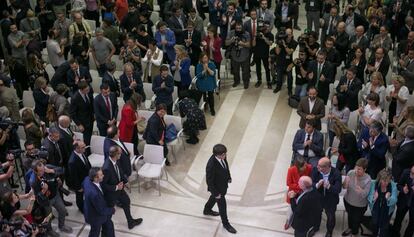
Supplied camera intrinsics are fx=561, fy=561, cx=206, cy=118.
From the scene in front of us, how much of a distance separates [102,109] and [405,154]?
4.91m

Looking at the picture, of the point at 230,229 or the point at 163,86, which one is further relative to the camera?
the point at 163,86

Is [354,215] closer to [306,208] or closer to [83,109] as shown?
[306,208]

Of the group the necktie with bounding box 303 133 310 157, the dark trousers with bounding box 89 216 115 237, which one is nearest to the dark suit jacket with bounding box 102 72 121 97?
the dark trousers with bounding box 89 216 115 237

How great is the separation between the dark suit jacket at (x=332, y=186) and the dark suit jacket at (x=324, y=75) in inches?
123

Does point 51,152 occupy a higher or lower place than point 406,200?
higher

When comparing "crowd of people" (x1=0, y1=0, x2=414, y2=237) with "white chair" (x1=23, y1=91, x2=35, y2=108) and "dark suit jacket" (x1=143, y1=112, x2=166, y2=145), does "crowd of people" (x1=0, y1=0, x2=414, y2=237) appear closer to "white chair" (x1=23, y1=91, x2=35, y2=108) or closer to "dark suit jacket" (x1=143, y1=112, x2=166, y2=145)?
"dark suit jacket" (x1=143, y1=112, x2=166, y2=145)

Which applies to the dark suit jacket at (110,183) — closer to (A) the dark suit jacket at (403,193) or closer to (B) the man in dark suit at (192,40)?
(A) the dark suit jacket at (403,193)

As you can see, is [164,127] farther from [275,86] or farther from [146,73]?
[275,86]

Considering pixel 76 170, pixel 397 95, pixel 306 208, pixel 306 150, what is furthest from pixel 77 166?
pixel 397 95

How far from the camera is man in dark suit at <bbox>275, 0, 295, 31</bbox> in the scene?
13.3m

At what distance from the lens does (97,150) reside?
9.53 meters

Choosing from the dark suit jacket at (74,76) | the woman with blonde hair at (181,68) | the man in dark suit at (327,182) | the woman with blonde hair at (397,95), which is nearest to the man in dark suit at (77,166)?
the dark suit jacket at (74,76)

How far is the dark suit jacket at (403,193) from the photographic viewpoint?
7492mm

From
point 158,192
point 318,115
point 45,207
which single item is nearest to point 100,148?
point 158,192
